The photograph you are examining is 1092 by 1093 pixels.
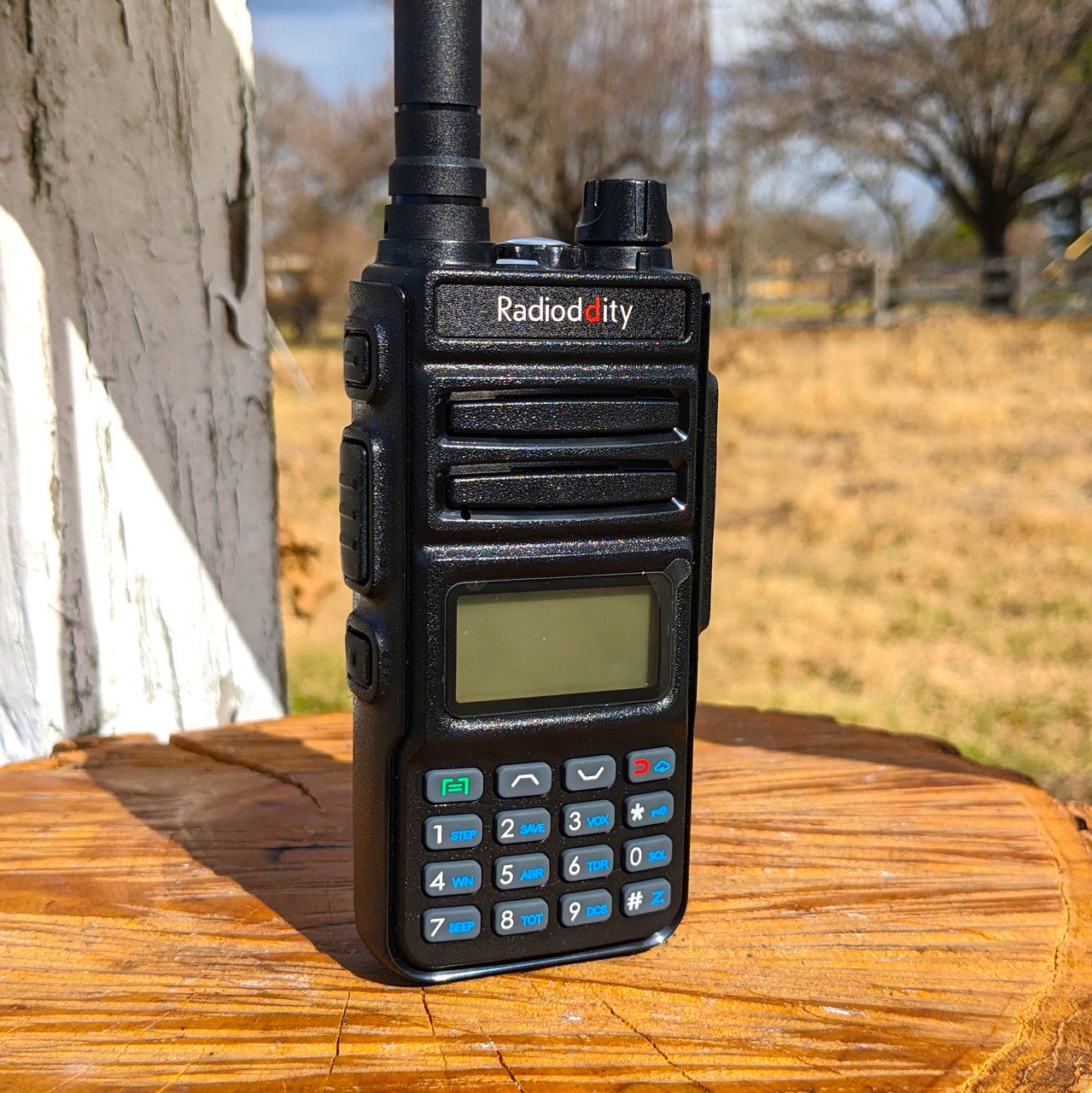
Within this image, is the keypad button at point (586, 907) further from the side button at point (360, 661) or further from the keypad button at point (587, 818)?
the side button at point (360, 661)

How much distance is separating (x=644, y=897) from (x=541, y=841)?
0.34 feet

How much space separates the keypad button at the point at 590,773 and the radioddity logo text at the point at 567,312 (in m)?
0.34

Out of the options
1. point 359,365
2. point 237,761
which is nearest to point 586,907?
point 359,365

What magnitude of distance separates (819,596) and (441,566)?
13.1ft

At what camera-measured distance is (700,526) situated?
1.03 meters

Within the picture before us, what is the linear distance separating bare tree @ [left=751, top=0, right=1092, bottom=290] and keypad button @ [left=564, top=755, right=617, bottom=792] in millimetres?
15082

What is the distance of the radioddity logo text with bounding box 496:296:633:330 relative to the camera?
2.99 feet

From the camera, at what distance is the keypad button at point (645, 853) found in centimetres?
103

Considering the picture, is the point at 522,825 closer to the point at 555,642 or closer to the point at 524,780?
the point at 524,780

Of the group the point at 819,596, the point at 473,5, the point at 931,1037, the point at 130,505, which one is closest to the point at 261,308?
the point at 130,505

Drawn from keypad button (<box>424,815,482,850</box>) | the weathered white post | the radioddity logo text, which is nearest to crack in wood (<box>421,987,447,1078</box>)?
keypad button (<box>424,815,482,850</box>)

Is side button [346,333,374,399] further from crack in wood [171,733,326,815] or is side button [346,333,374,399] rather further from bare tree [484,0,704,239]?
bare tree [484,0,704,239]

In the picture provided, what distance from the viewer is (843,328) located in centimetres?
1227

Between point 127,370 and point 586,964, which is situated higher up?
point 127,370
